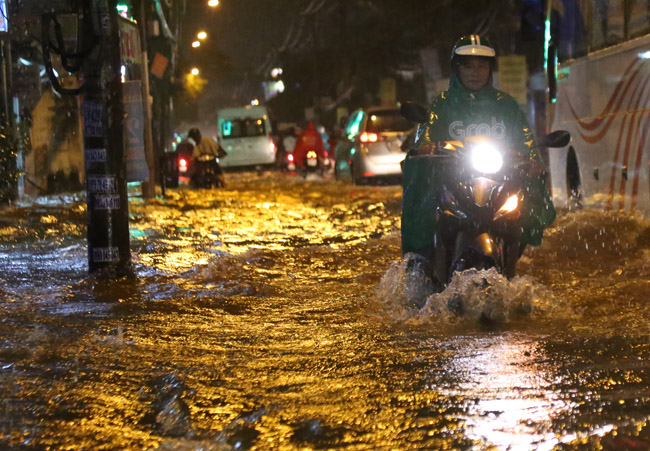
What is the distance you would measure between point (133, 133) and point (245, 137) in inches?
927

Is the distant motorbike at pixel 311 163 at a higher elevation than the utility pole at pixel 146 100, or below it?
below

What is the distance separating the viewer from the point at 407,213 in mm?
6484

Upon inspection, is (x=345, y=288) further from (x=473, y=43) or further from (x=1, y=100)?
(x=1, y=100)

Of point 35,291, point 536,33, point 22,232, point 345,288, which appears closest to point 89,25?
point 35,291

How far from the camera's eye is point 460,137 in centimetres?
640

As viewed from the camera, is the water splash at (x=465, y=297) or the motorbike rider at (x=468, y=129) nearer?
the water splash at (x=465, y=297)

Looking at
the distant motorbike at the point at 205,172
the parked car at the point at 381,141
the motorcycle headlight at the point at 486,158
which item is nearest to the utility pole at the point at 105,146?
the motorcycle headlight at the point at 486,158

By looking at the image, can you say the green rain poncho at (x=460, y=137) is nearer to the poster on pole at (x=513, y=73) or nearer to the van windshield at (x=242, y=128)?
the poster on pole at (x=513, y=73)

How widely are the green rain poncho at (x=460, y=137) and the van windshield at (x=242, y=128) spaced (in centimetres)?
2616

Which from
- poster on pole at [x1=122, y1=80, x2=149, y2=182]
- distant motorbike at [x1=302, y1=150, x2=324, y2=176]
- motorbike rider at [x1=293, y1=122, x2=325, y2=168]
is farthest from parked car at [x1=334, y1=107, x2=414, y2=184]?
poster on pole at [x1=122, y1=80, x2=149, y2=182]

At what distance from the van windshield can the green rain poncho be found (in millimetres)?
26165

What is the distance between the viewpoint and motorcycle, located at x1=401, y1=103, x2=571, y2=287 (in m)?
5.80

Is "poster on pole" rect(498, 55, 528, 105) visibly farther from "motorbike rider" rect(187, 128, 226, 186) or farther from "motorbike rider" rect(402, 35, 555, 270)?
"motorbike rider" rect(402, 35, 555, 270)

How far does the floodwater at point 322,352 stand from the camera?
3928 mm
